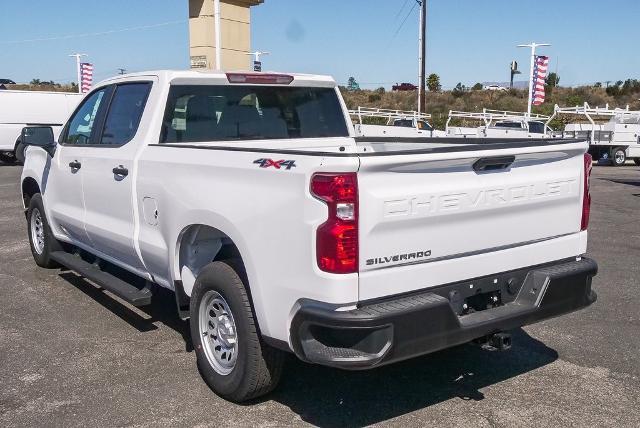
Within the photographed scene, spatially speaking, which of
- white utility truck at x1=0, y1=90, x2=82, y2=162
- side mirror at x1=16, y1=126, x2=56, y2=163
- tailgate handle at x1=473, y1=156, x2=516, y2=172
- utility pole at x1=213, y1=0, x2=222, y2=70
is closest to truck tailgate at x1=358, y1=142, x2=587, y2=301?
tailgate handle at x1=473, y1=156, x2=516, y2=172

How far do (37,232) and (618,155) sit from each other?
2169cm

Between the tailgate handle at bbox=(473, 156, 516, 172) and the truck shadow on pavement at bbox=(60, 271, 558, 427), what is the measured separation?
1.43 meters

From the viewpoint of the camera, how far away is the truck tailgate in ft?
10.6

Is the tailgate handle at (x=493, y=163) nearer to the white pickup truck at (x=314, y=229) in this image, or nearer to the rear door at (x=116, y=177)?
the white pickup truck at (x=314, y=229)

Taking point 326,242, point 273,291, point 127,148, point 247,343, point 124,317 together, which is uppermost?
point 127,148

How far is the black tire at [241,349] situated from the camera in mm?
3666

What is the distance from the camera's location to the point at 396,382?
14.1ft

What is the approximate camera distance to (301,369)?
14.8ft

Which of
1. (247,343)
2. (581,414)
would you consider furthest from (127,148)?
(581,414)

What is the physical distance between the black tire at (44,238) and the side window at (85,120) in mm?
1012

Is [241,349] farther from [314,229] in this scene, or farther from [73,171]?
[73,171]

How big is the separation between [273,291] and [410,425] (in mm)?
1110

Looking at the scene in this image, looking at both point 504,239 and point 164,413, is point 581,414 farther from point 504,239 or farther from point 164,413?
point 164,413

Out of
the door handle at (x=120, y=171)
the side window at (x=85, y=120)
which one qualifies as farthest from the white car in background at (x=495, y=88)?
the door handle at (x=120, y=171)
